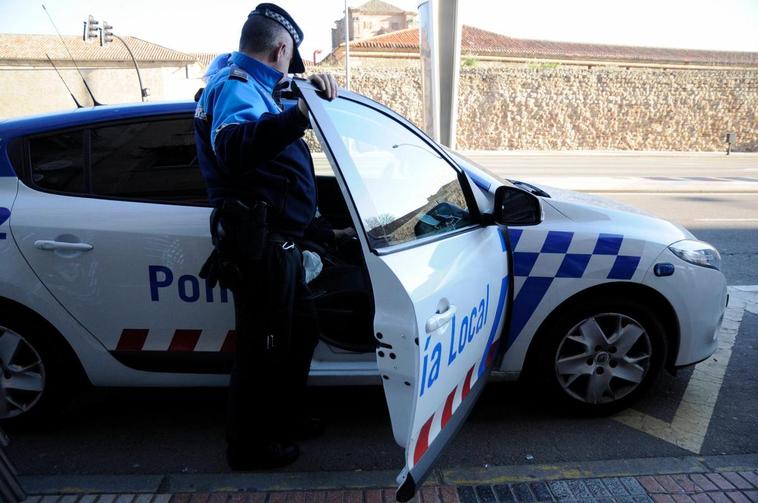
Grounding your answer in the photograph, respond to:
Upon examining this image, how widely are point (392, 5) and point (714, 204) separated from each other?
73348 mm

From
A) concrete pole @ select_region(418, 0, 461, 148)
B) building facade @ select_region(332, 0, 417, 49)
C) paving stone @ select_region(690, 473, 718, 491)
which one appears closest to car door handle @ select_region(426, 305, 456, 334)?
paving stone @ select_region(690, 473, 718, 491)

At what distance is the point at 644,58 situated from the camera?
45.8 metres

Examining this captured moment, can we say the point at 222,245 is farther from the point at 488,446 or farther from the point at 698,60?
the point at 698,60

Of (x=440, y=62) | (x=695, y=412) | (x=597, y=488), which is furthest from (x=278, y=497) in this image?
(x=440, y=62)

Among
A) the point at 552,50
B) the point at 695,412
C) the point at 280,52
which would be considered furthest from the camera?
the point at 552,50

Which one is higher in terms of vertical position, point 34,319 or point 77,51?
point 77,51

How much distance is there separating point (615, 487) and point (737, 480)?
1.74 ft

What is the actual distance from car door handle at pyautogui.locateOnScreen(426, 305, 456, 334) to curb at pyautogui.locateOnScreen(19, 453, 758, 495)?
905 millimetres

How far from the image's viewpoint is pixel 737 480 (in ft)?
7.83

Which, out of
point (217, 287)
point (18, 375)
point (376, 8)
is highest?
point (376, 8)

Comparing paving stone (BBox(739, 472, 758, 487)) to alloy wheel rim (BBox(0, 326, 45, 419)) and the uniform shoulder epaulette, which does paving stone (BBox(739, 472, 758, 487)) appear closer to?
the uniform shoulder epaulette

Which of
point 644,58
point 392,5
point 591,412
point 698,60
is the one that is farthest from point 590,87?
point 392,5

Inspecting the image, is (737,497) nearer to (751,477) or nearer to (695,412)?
(751,477)

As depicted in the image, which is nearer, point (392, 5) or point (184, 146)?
point (184, 146)
